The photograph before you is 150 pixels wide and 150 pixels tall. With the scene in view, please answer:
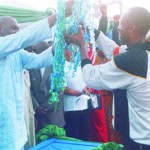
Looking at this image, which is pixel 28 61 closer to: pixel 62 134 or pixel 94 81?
pixel 94 81

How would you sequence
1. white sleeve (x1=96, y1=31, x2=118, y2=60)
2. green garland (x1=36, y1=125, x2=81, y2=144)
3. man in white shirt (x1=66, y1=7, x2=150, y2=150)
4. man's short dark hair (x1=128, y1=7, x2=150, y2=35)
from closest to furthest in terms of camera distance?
man in white shirt (x1=66, y1=7, x2=150, y2=150), man's short dark hair (x1=128, y1=7, x2=150, y2=35), white sleeve (x1=96, y1=31, x2=118, y2=60), green garland (x1=36, y1=125, x2=81, y2=144)

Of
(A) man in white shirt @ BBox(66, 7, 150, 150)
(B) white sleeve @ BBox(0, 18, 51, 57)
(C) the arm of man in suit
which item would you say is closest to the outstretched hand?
(A) man in white shirt @ BBox(66, 7, 150, 150)

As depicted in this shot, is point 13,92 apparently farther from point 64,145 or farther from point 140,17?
point 140,17

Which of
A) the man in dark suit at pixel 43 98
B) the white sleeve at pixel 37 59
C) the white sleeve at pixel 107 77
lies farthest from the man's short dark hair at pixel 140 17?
the man in dark suit at pixel 43 98

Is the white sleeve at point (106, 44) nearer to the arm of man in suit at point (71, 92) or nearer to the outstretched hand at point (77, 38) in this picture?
the outstretched hand at point (77, 38)

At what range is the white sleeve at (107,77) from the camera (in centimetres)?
225

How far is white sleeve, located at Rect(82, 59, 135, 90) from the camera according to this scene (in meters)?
2.25

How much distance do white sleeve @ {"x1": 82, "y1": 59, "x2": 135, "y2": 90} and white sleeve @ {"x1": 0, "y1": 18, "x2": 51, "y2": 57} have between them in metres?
0.36

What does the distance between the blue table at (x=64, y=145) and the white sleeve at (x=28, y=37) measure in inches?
45.1

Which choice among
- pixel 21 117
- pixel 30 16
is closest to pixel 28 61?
pixel 21 117

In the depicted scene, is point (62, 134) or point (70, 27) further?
point (62, 134)

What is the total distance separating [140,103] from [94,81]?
34cm

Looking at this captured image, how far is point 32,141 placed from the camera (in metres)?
3.69

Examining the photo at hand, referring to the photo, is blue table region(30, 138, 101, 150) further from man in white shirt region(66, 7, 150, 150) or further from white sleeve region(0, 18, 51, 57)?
white sleeve region(0, 18, 51, 57)
